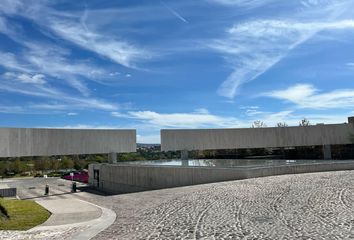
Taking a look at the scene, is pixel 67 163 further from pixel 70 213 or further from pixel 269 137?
pixel 70 213

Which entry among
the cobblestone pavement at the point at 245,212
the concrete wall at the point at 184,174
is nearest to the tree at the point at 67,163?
the concrete wall at the point at 184,174

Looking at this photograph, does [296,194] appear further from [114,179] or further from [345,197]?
[114,179]

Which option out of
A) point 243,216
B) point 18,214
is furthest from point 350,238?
point 18,214

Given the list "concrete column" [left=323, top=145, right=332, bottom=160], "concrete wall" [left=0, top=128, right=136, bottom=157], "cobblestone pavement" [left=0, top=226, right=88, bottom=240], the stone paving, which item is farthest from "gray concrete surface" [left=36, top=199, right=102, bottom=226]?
"concrete column" [left=323, top=145, right=332, bottom=160]

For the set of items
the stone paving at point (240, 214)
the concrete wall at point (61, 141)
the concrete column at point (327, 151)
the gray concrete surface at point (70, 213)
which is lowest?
the gray concrete surface at point (70, 213)

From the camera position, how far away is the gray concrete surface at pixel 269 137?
111 feet

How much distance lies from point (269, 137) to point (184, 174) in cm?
1518

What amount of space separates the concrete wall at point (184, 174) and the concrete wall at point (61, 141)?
2.47m

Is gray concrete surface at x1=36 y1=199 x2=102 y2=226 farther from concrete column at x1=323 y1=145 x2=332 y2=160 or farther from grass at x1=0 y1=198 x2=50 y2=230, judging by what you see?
concrete column at x1=323 y1=145 x2=332 y2=160

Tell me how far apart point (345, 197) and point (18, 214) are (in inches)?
469

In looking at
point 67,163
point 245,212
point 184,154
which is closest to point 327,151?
point 184,154

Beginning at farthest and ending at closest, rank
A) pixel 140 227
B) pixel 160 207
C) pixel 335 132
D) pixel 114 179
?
pixel 335 132 < pixel 114 179 < pixel 160 207 < pixel 140 227

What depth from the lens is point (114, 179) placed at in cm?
3147

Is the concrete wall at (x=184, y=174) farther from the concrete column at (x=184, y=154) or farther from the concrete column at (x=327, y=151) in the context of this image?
the concrete column at (x=327, y=151)
